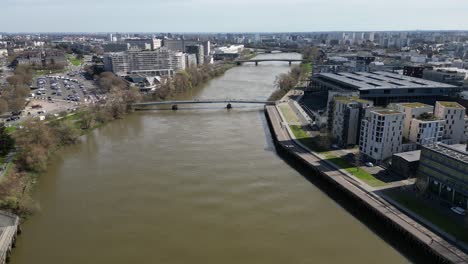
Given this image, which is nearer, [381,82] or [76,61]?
[381,82]

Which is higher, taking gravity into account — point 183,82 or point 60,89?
point 183,82

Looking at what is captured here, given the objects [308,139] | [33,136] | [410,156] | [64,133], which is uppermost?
[33,136]

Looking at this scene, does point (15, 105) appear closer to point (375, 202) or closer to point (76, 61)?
point (375, 202)

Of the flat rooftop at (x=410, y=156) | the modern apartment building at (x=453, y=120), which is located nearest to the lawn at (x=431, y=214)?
the flat rooftop at (x=410, y=156)

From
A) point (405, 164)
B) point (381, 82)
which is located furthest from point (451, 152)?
point (381, 82)

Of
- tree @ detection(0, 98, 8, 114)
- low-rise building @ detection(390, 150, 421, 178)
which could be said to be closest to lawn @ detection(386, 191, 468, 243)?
low-rise building @ detection(390, 150, 421, 178)

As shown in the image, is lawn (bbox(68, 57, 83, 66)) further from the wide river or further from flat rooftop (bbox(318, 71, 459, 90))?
flat rooftop (bbox(318, 71, 459, 90))
